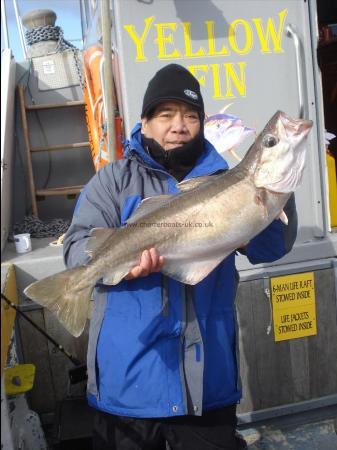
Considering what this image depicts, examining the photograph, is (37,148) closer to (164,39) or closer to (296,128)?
(164,39)

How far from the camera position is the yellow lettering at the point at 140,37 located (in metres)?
3.11

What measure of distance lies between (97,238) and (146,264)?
0.78ft

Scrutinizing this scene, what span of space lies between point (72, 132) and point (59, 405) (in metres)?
3.96

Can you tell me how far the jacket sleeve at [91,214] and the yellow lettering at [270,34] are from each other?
5.88ft

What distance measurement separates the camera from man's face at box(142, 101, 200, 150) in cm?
218

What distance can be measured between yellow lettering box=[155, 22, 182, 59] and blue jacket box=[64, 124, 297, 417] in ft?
4.10

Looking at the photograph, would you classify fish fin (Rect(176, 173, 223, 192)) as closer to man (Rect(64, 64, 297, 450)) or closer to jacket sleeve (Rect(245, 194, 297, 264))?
man (Rect(64, 64, 297, 450))

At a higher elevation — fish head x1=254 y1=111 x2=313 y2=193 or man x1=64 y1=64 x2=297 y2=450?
fish head x1=254 y1=111 x2=313 y2=193

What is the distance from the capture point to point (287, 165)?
184cm

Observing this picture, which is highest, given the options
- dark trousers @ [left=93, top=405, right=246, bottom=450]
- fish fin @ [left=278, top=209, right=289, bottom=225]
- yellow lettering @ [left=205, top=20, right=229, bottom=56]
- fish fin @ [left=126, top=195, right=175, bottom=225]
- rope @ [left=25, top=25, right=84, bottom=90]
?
rope @ [left=25, top=25, right=84, bottom=90]

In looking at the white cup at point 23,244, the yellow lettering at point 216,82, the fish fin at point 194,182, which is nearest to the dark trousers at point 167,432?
the fish fin at point 194,182

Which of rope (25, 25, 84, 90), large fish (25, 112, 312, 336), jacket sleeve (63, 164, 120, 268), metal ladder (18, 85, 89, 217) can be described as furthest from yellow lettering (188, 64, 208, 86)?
rope (25, 25, 84, 90)

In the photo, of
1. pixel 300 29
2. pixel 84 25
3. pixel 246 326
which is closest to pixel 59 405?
pixel 246 326

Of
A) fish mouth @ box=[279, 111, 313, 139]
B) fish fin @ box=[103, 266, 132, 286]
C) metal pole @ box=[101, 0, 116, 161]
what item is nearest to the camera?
fish mouth @ box=[279, 111, 313, 139]
